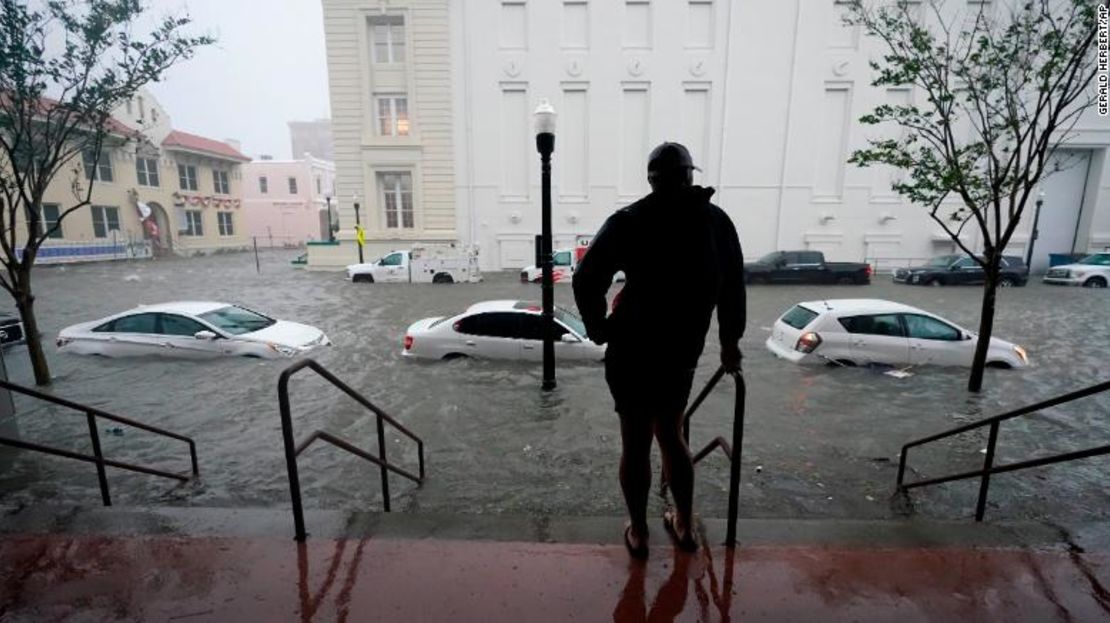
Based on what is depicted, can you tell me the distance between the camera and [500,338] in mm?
9867

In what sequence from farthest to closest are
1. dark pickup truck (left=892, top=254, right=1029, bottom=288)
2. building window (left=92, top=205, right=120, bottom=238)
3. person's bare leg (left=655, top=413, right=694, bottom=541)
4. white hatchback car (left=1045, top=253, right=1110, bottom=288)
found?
building window (left=92, top=205, right=120, bottom=238)
dark pickup truck (left=892, top=254, right=1029, bottom=288)
white hatchback car (left=1045, top=253, right=1110, bottom=288)
person's bare leg (left=655, top=413, right=694, bottom=541)

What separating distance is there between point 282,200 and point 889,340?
5889 centimetres

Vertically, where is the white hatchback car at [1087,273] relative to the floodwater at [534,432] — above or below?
above

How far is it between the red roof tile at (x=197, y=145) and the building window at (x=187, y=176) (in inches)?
66.8

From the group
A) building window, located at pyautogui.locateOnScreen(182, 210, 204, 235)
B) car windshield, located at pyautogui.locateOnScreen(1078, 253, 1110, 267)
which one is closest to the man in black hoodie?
car windshield, located at pyautogui.locateOnScreen(1078, 253, 1110, 267)

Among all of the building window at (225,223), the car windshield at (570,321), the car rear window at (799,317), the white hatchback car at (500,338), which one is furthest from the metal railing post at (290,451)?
the building window at (225,223)

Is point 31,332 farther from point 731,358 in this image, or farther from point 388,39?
point 388,39

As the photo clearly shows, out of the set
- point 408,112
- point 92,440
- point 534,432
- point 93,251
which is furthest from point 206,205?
point 534,432

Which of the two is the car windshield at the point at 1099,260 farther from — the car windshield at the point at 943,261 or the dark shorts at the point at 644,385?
the dark shorts at the point at 644,385

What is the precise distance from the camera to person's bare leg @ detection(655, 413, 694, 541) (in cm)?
265

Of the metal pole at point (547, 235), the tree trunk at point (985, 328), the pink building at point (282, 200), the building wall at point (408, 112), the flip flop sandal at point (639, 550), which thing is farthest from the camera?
the pink building at point (282, 200)

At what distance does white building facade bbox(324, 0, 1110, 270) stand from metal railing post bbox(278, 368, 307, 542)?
23.8m

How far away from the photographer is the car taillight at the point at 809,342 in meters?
9.35

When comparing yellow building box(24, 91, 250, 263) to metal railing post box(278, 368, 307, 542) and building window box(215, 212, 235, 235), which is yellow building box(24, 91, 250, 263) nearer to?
building window box(215, 212, 235, 235)
